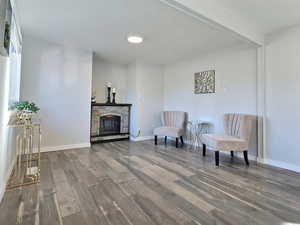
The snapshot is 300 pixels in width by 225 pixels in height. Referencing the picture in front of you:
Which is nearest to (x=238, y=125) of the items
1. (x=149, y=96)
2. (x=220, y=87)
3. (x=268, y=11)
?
(x=220, y=87)

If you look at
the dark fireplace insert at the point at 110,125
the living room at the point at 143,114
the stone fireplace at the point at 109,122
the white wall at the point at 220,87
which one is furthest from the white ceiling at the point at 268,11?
the dark fireplace insert at the point at 110,125

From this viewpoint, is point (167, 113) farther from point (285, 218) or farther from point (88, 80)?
point (285, 218)

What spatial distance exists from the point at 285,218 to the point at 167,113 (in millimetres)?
3415

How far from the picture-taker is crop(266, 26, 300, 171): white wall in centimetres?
250

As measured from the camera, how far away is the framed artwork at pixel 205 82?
149 inches

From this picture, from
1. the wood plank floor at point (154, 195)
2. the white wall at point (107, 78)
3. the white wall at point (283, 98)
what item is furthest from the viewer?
the white wall at point (107, 78)

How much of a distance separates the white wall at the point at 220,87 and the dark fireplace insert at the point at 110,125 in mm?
1744

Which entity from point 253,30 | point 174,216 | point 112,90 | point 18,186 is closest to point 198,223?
point 174,216

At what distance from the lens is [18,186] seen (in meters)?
1.89

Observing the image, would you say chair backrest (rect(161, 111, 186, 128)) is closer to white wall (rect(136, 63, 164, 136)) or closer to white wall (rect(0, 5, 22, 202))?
white wall (rect(136, 63, 164, 136))

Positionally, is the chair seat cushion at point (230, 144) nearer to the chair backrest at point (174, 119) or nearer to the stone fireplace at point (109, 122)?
the chair backrest at point (174, 119)

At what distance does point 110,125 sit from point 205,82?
113 inches

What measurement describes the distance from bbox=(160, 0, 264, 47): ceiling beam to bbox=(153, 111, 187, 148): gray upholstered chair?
87.3 inches

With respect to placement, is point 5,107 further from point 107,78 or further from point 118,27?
point 107,78
